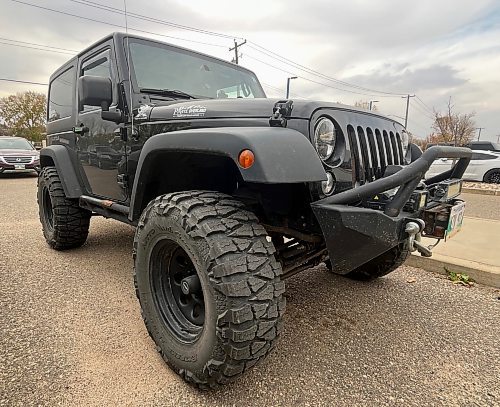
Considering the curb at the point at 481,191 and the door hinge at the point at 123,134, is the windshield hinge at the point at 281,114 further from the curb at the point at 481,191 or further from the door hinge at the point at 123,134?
the curb at the point at 481,191

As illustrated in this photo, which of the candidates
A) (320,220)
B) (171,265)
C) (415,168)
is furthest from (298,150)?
(171,265)

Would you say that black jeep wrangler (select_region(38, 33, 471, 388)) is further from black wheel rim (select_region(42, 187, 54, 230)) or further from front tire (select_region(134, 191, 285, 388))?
black wheel rim (select_region(42, 187, 54, 230))

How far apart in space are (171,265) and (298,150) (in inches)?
42.3

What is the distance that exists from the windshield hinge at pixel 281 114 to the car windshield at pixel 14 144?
1525cm

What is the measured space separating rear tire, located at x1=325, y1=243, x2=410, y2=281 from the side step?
1714 millimetres

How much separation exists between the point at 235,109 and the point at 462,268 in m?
2.96

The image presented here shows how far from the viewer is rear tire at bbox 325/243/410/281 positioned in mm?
3061

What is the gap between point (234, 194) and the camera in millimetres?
2254

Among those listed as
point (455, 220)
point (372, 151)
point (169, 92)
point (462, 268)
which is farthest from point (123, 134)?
point (462, 268)

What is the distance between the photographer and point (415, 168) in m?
1.70

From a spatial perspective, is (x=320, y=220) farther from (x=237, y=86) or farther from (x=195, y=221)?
(x=237, y=86)

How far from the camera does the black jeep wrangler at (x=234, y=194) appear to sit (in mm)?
1678

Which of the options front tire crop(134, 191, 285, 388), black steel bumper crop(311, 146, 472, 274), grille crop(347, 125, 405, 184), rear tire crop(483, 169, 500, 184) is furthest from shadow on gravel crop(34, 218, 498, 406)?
rear tire crop(483, 169, 500, 184)

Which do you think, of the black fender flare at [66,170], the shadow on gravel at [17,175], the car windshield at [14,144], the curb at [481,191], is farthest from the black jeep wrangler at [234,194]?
the shadow on gravel at [17,175]
